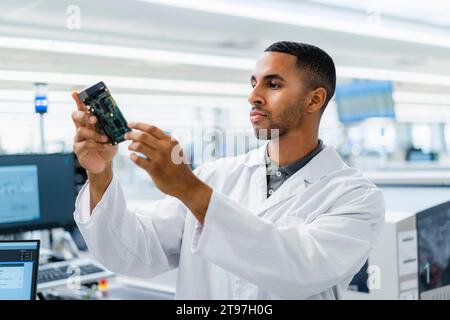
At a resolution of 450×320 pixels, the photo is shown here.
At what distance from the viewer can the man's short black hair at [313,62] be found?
116cm

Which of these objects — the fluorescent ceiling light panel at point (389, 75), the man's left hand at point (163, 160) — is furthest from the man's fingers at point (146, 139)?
the fluorescent ceiling light panel at point (389, 75)

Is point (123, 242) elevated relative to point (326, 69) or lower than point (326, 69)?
lower

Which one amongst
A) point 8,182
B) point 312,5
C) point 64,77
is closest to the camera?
point 8,182

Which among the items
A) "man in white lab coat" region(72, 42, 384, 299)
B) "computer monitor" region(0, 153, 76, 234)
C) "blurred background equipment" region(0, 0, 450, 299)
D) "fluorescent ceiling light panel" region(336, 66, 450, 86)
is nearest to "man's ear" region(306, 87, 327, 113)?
"man in white lab coat" region(72, 42, 384, 299)

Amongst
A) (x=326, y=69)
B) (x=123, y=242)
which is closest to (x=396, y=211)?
(x=326, y=69)

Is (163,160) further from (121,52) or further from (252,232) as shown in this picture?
(121,52)

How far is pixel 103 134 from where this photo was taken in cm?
83

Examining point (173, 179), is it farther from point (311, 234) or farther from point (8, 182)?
point (8, 182)

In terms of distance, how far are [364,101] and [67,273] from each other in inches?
113

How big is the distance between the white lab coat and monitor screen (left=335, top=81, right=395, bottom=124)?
288 centimetres

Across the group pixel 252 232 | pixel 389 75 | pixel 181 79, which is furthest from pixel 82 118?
pixel 389 75

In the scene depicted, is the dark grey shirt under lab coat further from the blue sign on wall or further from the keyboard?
the keyboard

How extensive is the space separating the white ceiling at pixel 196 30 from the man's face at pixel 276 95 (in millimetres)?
1666
